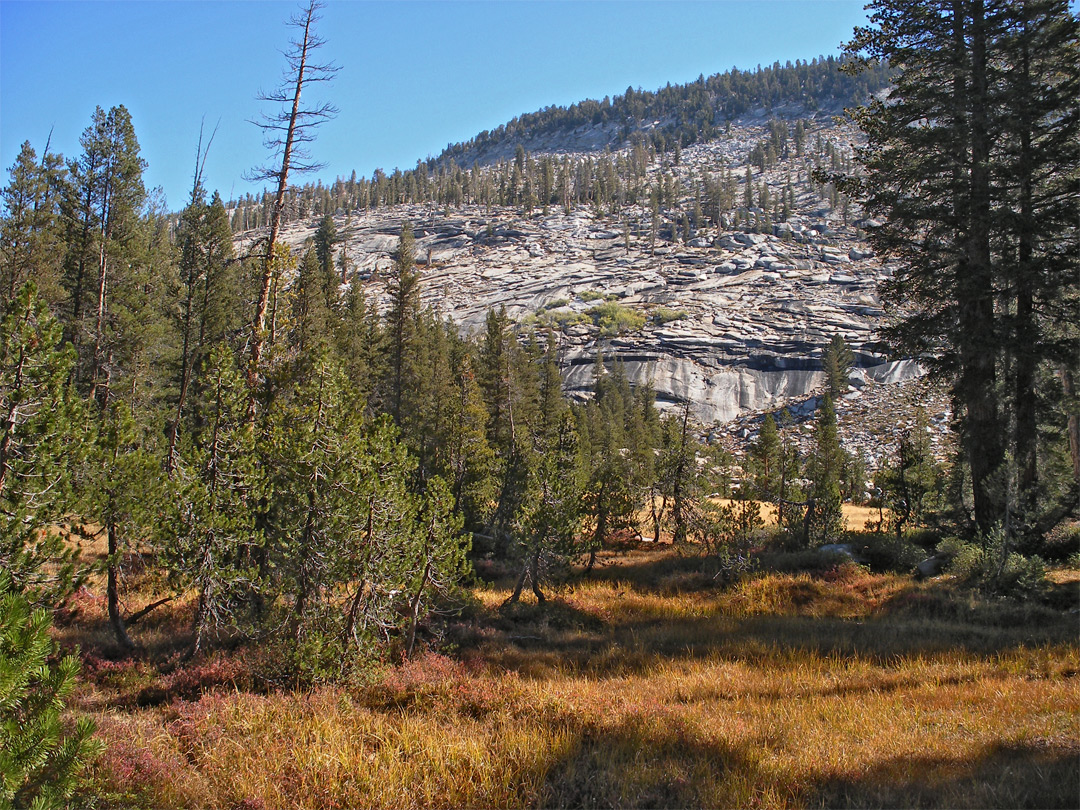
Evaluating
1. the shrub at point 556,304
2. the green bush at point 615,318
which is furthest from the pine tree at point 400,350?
the shrub at point 556,304

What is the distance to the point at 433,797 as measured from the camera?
5289 millimetres

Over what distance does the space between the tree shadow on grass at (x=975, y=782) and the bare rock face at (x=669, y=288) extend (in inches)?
2238

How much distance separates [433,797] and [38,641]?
3646mm

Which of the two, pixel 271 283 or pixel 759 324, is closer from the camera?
pixel 271 283

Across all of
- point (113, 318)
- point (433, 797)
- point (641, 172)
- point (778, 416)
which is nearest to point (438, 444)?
point (113, 318)

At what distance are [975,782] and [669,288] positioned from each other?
117 metres

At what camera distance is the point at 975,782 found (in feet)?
16.2

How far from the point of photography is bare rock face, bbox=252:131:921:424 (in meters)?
87.4

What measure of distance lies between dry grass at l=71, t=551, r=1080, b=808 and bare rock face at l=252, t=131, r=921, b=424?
53594mm

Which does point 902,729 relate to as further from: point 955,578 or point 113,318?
point 113,318

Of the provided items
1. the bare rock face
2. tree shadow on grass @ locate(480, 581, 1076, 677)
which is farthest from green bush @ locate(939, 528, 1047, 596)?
the bare rock face

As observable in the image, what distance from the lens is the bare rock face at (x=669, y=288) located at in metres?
87.4

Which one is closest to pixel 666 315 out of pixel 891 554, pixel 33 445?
pixel 891 554

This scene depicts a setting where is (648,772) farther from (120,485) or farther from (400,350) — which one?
(400,350)
